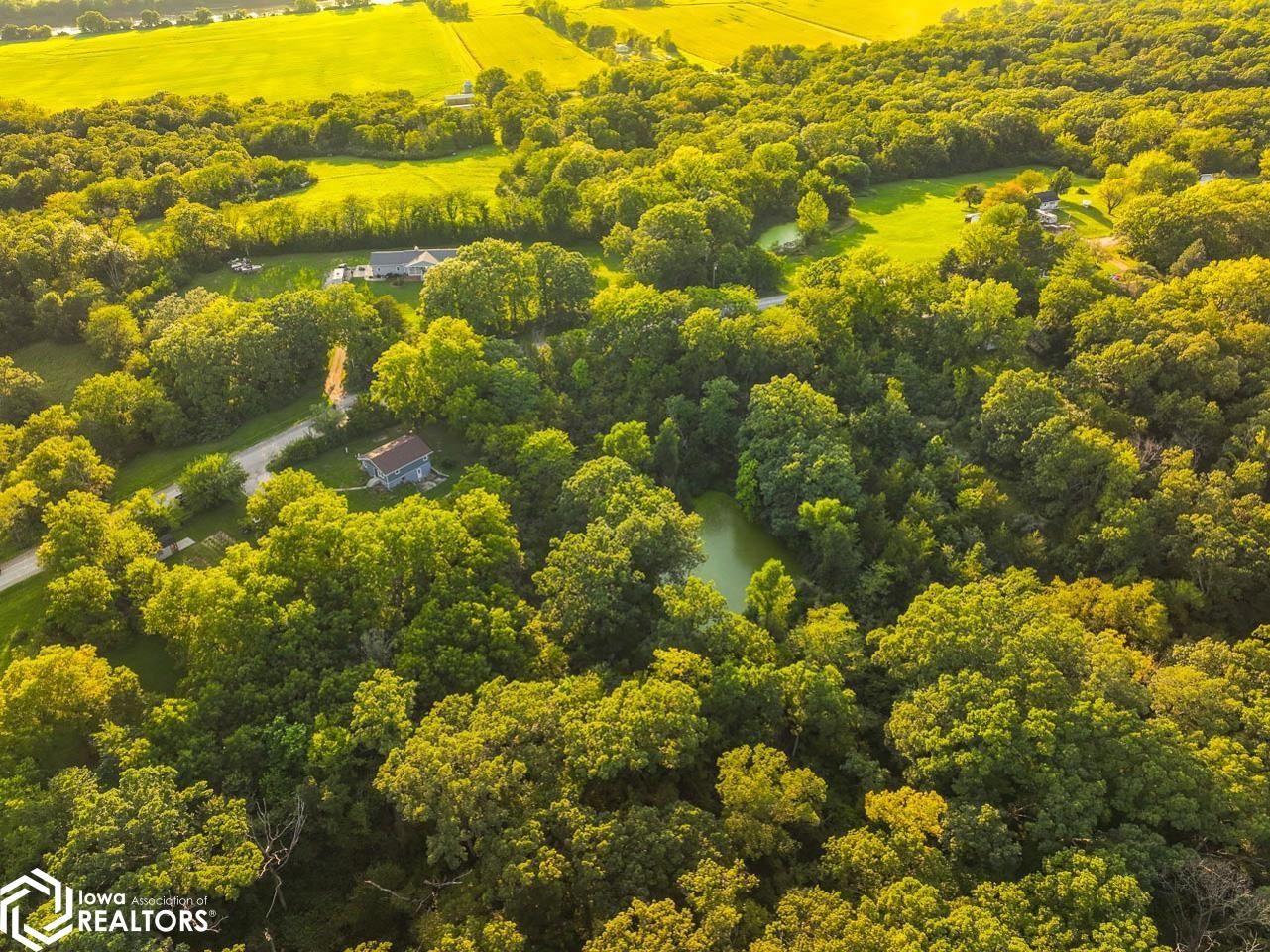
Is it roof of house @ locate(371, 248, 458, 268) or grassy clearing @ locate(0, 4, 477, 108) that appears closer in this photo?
roof of house @ locate(371, 248, 458, 268)

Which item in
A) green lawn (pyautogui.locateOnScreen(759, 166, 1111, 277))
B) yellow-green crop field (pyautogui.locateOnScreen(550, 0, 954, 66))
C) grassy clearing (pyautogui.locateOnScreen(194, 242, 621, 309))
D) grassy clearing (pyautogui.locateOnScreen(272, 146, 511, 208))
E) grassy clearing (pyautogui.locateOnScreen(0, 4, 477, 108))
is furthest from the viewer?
yellow-green crop field (pyautogui.locateOnScreen(550, 0, 954, 66))

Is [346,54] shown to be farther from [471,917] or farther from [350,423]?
[471,917]

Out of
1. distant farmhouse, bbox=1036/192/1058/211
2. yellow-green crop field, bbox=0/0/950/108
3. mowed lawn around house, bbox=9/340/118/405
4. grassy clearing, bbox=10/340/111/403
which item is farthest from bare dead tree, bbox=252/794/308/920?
yellow-green crop field, bbox=0/0/950/108

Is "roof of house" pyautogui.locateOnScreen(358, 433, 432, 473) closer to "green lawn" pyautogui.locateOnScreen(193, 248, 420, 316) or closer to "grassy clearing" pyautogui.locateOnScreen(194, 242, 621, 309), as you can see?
"grassy clearing" pyautogui.locateOnScreen(194, 242, 621, 309)

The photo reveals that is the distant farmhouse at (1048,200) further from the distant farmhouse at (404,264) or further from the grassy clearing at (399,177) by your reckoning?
the distant farmhouse at (404,264)

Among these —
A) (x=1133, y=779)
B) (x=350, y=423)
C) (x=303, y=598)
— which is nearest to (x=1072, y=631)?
(x=1133, y=779)
